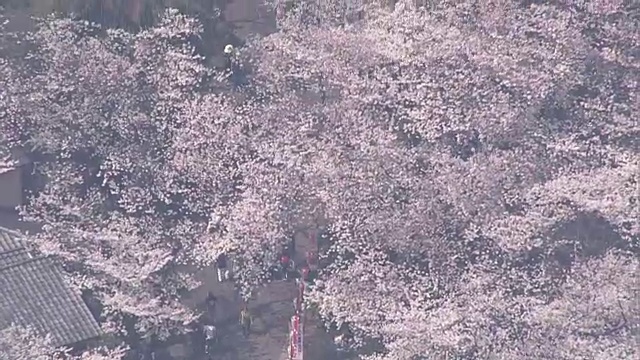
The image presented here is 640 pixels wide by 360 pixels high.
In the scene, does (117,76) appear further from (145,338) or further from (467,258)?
(467,258)

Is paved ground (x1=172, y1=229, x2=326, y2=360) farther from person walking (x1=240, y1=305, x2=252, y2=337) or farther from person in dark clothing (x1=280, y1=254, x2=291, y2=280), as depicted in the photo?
person in dark clothing (x1=280, y1=254, x2=291, y2=280)

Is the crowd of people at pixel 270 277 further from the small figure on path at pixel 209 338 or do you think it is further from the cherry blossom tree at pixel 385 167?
the cherry blossom tree at pixel 385 167

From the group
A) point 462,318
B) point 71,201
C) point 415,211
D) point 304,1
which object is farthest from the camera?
point 304,1

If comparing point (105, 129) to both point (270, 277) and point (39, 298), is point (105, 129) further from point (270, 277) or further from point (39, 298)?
point (270, 277)

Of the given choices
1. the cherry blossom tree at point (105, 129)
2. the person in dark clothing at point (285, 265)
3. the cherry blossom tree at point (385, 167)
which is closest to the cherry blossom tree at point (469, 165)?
the cherry blossom tree at point (385, 167)

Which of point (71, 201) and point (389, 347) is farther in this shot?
point (71, 201)

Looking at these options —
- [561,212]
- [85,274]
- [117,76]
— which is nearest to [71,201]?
[85,274]
